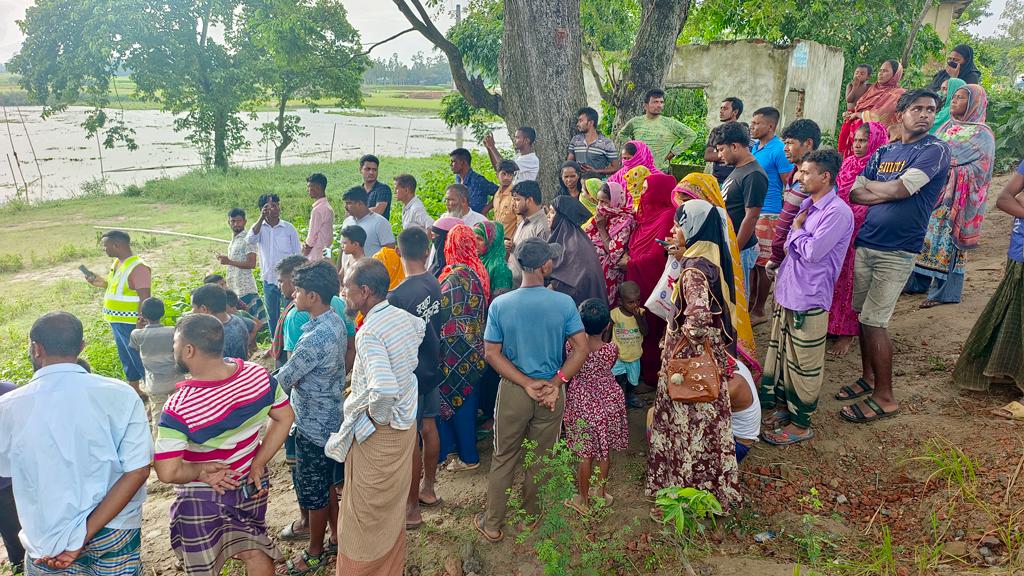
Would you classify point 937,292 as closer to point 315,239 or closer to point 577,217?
point 577,217

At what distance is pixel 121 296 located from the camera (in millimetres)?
5605

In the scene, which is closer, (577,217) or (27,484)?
Result: (27,484)

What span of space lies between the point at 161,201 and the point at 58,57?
581 cm

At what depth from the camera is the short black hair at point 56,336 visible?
2.64 m

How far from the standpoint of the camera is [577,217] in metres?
4.48

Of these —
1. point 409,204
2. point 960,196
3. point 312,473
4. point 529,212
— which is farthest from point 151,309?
point 960,196

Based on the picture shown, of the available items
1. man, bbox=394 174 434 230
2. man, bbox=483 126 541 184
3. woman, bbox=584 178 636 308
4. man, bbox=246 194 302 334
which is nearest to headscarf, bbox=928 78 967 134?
woman, bbox=584 178 636 308

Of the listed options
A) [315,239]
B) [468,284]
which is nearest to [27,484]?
[468,284]

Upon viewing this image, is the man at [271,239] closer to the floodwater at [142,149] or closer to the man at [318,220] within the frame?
the man at [318,220]

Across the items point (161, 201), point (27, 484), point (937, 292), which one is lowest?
point (161, 201)

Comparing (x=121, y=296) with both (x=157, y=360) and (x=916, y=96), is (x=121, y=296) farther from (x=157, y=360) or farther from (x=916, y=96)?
(x=916, y=96)

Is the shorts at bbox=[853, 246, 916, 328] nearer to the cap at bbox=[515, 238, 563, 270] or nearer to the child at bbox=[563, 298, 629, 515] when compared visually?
the child at bbox=[563, 298, 629, 515]

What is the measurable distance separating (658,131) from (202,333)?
559 cm

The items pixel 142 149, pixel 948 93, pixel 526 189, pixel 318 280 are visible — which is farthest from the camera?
pixel 142 149
